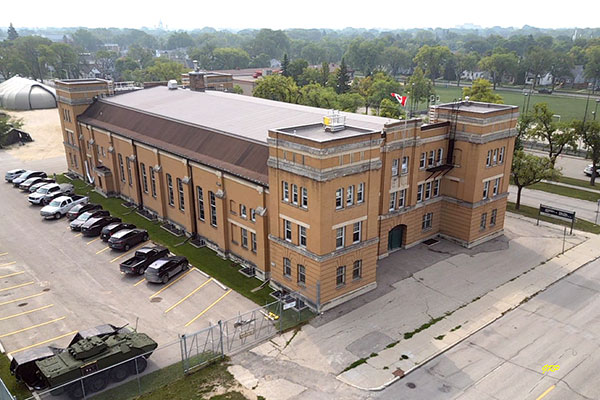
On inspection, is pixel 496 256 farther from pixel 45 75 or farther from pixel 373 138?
pixel 45 75

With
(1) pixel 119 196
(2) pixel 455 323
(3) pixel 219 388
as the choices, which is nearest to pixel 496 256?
(2) pixel 455 323

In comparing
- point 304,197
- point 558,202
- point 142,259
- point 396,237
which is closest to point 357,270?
point 304,197

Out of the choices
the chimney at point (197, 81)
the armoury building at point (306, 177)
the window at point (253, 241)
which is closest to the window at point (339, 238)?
the armoury building at point (306, 177)

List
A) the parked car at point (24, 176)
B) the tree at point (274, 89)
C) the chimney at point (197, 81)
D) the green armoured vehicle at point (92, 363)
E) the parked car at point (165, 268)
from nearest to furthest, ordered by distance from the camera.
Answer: the green armoured vehicle at point (92, 363)
the parked car at point (165, 268)
the parked car at point (24, 176)
the chimney at point (197, 81)
the tree at point (274, 89)

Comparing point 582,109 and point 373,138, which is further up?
point 373,138

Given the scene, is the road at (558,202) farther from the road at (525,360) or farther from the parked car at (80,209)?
the parked car at (80,209)

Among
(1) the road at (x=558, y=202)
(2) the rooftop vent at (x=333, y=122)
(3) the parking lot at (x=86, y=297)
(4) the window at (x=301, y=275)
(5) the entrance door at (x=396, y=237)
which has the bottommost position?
(1) the road at (x=558, y=202)
